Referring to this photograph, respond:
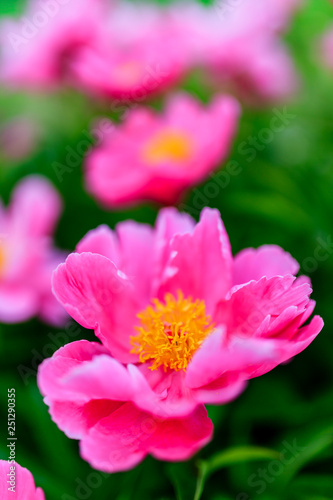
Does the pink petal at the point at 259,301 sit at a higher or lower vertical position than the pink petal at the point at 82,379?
higher

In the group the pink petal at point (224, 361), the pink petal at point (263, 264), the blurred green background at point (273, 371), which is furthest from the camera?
the blurred green background at point (273, 371)

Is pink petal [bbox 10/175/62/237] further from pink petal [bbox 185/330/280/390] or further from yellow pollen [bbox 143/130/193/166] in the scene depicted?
pink petal [bbox 185/330/280/390]

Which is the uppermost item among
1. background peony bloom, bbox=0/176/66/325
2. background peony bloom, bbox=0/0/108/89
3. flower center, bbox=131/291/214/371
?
flower center, bbox=131/291/214/371

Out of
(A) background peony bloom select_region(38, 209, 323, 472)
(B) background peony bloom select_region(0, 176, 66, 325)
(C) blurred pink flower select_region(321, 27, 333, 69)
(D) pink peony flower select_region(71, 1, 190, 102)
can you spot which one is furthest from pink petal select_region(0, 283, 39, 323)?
(C) blurred pink flower select_region(321, 27, 333, 69)

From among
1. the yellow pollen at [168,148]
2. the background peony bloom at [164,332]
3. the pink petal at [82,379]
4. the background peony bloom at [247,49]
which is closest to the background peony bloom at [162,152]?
the yellow pollen at [168,148]

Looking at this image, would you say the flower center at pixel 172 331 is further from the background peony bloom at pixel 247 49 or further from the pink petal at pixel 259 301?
the background peony bloom at pixel 247 49

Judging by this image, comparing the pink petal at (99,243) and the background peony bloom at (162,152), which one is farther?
the background peony bloom at (162,152)
